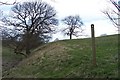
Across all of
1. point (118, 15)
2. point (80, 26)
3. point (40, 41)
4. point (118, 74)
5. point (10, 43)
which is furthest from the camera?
point (80, 26)

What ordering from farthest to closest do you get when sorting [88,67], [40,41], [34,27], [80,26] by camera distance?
[80,26] < [34,27] < [40,41] < [88,67]

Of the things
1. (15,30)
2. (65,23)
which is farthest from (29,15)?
(65,23)

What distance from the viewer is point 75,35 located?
186 ft

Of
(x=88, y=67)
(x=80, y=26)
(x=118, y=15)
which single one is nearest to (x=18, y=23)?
(x=80, y=26)

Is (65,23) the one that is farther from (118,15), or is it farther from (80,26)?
(118,15)

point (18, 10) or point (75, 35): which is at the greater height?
point (18, 10)

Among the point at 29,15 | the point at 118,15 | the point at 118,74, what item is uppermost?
the point at 29,15

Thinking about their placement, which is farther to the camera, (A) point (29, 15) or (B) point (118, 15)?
(A) point (29, 15)

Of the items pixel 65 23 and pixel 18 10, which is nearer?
pixel 18 10

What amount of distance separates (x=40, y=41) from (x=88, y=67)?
91.6 feet

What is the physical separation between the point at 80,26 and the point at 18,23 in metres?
15.8

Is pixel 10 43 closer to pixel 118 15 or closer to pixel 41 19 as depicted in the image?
pixel 41 19

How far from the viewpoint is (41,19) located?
149 feet

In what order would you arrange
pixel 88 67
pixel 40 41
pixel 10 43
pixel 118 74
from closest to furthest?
1. pixel 118 74
2. pixel 88 67
3. pixel 10 43
4. pixel 40 41
